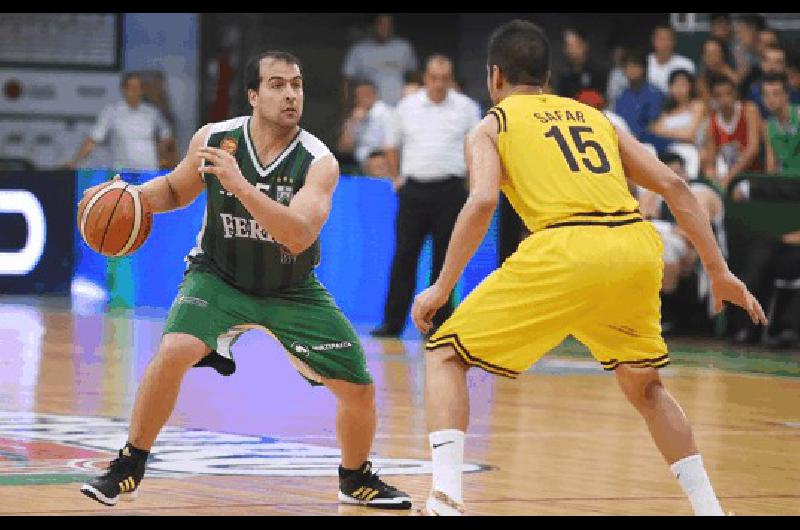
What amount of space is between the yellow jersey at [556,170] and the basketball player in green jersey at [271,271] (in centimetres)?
92

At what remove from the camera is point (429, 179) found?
16.3 m

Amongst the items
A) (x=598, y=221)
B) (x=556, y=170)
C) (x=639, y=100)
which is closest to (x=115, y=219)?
(x=556, y=170)

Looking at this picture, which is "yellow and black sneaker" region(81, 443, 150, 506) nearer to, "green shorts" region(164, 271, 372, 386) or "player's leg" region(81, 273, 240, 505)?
"player's leg" region(81, 273, 240, 505)

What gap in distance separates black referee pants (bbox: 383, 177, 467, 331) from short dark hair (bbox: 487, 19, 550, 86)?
29.8ft

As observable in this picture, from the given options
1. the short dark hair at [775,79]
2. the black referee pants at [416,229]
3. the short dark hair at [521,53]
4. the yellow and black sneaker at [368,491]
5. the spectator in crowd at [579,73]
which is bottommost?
the black referee pants at [416,229]

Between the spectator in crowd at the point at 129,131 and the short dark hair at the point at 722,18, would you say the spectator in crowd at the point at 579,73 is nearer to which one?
the short dark hair at the point at 722,18

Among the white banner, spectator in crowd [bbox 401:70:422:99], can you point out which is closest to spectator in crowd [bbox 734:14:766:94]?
spectator in crowd [bbox 401:70:422:99]

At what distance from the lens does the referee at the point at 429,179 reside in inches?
642

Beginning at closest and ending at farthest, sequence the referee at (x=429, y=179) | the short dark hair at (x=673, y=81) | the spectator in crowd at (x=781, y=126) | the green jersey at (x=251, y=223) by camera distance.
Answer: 1. the green jersey at (x=251, y=223)
2. the referee at (x=429, y=179)
3. the spectator in crowd at (x=781, y=126)
4. the short dark hair at (x=673, y=81)

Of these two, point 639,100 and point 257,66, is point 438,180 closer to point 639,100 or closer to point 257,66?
point 639,100

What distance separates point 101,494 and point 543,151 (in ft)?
6.82

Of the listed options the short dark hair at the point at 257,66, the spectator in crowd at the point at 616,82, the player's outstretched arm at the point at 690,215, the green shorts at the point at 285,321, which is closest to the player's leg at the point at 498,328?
the player's outstretched arm at the point at 690,215

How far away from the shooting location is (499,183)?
701 cm

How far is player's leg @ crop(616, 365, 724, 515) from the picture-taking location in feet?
23.3
